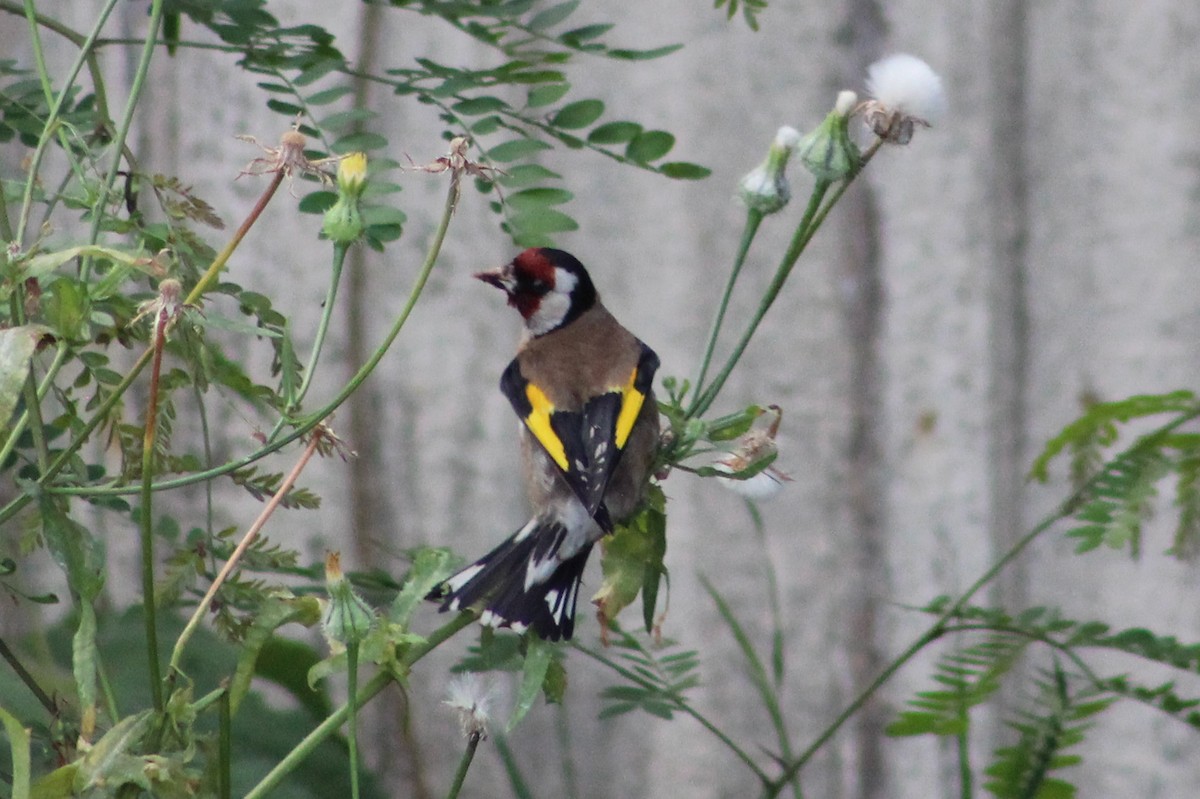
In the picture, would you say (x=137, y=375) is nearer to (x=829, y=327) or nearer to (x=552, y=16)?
(x=552, y=16)

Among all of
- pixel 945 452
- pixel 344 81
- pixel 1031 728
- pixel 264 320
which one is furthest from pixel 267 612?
pixel 945 452

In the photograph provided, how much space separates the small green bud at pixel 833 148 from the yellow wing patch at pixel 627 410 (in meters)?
0.43

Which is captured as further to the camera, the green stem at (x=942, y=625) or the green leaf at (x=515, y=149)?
the green stem at (x=942, y=625)

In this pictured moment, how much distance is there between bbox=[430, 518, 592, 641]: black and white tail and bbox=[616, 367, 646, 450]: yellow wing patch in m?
0.11

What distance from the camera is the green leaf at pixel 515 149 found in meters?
1.05

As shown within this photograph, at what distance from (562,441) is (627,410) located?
0.07m

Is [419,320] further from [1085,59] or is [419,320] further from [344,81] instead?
[1085,59]

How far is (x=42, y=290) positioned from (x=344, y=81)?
119 centimetres

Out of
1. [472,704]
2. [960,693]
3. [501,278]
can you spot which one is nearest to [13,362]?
[472,704]

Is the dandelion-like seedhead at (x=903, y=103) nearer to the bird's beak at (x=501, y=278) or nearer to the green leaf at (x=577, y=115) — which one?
the green leaf at (x=577, y=115)

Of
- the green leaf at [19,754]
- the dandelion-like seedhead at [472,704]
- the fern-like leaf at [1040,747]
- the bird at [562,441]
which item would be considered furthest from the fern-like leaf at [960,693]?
the green leaf at [19,754]

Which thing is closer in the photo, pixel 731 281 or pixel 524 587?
pixel 731 281

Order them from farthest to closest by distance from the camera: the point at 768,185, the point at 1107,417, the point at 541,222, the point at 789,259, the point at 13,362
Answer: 1. the point at 1107,417
2. the point at 541,222
3. the point at 768,185
4. the point at 789,259
5. the point at 13,362

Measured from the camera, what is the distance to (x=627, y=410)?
4.29 feet
